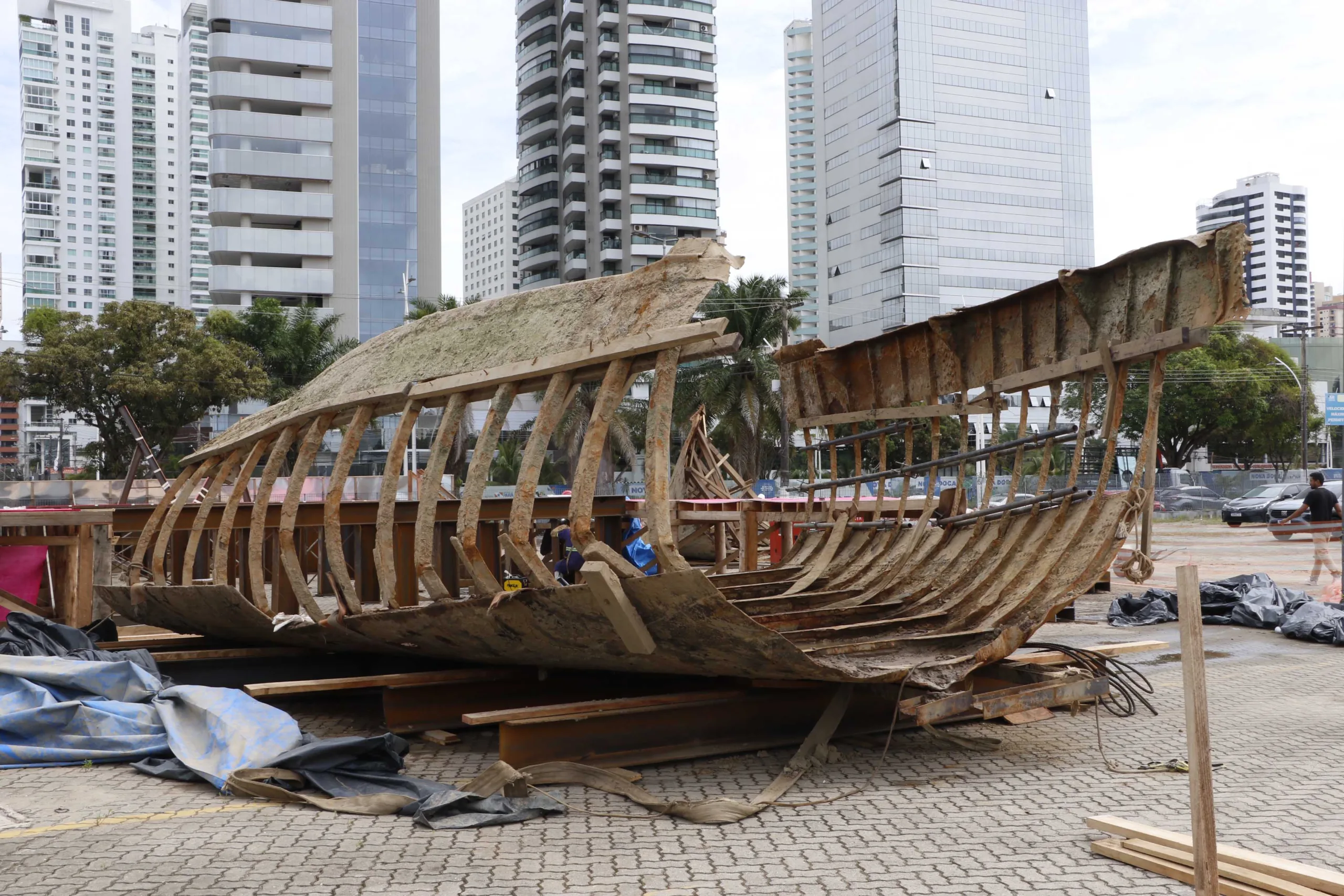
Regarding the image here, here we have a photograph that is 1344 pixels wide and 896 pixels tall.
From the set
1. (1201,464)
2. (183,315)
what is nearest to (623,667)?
(183,315)

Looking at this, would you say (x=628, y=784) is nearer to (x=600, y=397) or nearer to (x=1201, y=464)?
(x=600, y=397)

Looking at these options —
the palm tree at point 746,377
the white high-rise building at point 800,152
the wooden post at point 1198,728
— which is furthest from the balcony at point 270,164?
the white high-rise building at point 800,152

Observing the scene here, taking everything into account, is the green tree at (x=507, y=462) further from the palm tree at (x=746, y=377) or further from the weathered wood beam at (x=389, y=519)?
the weathered wood beam at (x=389, y=519)

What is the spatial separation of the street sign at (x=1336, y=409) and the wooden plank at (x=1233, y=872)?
1268 centimetres

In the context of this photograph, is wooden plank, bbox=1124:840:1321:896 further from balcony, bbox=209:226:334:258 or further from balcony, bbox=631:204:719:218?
balcony, bbox=631:204:719:218

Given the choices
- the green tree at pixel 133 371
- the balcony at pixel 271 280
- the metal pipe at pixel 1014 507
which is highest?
the balcony at pixel 271 280

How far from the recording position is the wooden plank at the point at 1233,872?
401cm

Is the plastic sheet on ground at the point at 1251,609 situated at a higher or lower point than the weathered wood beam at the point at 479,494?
lower

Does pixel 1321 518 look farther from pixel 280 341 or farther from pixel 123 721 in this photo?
pixel 280 341

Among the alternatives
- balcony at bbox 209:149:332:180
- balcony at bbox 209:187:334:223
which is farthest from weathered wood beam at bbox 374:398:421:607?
balcony at bbox 209:149:332:180

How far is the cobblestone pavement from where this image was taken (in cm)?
455

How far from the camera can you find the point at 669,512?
6738 mm

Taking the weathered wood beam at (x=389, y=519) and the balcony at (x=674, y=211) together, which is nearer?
the weathered wood beam at (x=389, y=519)

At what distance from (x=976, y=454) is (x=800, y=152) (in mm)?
163006
